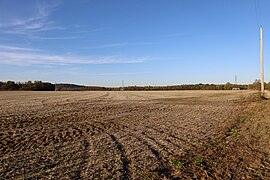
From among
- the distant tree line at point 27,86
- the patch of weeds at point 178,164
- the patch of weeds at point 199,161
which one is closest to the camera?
the patch of weeds at point 178,164

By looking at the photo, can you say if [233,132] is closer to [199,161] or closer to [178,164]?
[199,161]

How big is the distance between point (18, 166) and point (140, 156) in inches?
133

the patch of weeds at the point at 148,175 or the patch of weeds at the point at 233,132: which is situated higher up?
the patch of weeds at the point at 148,175

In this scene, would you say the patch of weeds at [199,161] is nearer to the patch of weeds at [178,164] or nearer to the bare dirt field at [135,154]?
the bare dirt field at [135,154]

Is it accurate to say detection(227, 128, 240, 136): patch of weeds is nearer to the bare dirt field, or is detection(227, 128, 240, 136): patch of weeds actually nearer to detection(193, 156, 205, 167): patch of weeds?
the bare dirt field

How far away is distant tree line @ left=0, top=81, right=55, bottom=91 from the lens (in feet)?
381

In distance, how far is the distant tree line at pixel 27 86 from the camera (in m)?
116

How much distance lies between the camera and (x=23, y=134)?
12.7 meters

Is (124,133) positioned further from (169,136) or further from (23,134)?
(23,134)

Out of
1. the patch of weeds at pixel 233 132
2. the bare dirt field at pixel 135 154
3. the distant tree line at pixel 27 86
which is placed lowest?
the patch of weeds at pixel 233 132

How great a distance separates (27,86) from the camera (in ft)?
401

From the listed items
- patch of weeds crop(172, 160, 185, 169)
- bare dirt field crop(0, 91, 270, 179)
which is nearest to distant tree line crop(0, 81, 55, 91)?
bare dirt field crop(0, 91, 270, 179)

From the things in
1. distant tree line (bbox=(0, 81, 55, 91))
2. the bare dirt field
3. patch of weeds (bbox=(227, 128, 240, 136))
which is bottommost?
patch of weeds (bbox=(227, 128, 240, 136))

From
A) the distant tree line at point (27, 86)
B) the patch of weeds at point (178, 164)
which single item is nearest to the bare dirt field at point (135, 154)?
the patch of weeds at point (178, 164)
